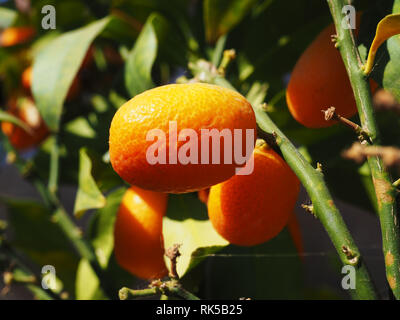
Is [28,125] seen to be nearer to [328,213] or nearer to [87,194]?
[87,194]

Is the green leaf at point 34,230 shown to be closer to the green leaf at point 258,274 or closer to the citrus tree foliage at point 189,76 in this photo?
the citrus tree foliage at point 189,76

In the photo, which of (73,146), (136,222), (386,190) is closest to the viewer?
(386,190)

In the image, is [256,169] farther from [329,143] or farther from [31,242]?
[31,242]

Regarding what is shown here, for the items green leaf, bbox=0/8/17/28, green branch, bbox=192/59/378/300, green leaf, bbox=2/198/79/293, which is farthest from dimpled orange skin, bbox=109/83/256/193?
green leaf, bbox=0/8/17/28

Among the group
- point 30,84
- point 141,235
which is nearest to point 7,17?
point 30,84

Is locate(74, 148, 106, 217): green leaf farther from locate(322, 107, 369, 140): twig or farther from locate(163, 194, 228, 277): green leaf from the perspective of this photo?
locate(322, 107, 369, 140): twig

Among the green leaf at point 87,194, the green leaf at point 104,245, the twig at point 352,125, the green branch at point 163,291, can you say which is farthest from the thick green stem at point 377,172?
the green leaf at point 104,245

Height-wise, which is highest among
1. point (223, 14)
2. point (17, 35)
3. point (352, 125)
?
point (17, 35)
